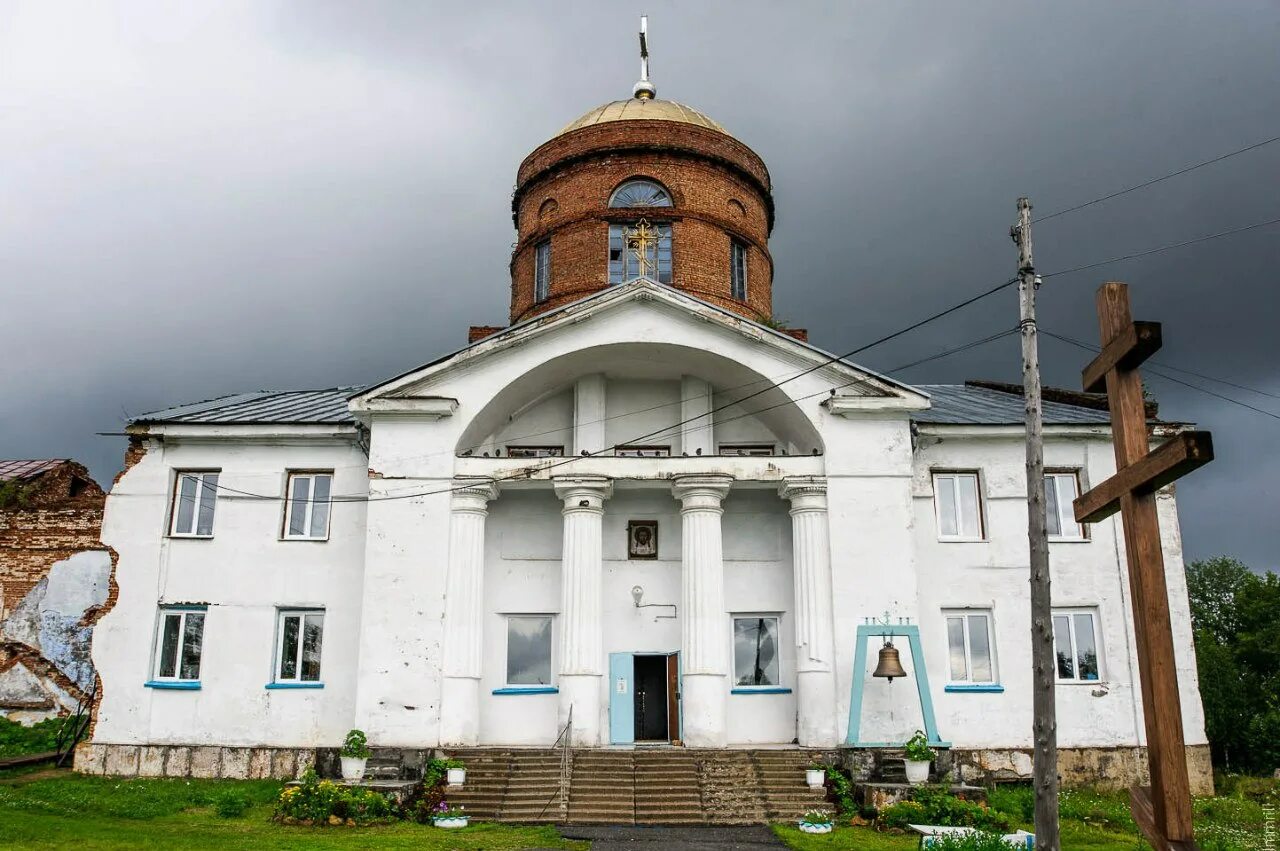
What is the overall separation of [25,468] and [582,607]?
644 inches

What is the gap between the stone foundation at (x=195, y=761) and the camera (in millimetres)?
18203

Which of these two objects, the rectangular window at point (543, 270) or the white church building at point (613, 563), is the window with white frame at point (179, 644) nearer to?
the white church building at point (613, 563)

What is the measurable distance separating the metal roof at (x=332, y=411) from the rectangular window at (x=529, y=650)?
5134mm

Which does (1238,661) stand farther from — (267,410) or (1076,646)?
(267,410)

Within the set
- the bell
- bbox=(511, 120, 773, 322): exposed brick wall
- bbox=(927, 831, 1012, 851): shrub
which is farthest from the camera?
bbox=(511, 120, 773, 322): exposed brick wall

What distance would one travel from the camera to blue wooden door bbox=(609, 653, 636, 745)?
1831 centimetres

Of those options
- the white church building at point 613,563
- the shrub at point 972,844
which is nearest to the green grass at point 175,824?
the white church building at point 613,563

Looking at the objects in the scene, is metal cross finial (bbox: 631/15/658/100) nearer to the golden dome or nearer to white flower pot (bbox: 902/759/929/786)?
the golden dome

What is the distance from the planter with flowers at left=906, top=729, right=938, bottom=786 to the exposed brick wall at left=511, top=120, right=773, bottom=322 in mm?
12606

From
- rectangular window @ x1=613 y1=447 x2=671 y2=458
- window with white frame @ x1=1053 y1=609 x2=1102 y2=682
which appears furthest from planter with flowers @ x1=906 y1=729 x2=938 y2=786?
rectangular window @ x1=613 y1=447 x2=671 y2=458

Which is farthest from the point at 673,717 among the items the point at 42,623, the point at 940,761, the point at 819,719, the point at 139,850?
the point at 42,623

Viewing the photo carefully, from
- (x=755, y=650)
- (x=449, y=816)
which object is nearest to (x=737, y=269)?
(x=755, y=650)

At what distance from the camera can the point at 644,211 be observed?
26.0 meters

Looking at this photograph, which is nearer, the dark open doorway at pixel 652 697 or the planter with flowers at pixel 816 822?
the planter with flowers at pixel 816 822
